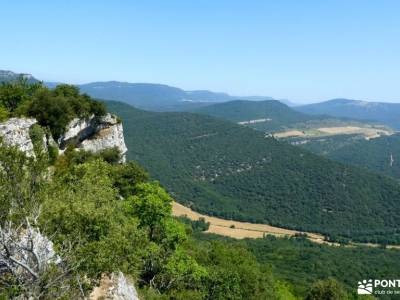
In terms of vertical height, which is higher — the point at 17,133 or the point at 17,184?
the point at 17,133

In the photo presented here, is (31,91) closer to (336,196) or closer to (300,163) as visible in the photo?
(336,196)

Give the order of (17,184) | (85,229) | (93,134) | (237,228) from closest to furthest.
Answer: (17,184) → (85,229) → (93,134) → (237,228)

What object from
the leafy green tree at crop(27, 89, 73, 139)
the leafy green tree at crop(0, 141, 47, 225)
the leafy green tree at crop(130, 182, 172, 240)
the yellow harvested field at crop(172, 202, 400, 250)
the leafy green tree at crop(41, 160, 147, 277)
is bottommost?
the yellow harvested field at crop(172, 202, 400, 250)

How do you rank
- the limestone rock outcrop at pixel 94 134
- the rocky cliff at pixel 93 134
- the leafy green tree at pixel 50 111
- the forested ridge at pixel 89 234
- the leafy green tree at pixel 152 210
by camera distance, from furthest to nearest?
1. the limestone rock outcrop at pixel 94 134
2. the rocky cliff at pixel 93 134
3. the leafy green tree at pixel 50 111
4. the leafy green tree at pixel 152 210
5. the forested ridge at pixel 89 234

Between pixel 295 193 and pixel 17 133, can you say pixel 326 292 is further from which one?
pixel 295 193

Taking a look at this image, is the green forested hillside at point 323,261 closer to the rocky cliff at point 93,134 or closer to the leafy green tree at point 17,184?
the rocky cliff at point 93,134

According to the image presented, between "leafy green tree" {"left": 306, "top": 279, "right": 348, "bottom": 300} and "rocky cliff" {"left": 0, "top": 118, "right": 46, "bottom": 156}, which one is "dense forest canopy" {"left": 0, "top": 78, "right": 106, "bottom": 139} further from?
"leafy green tree" {"left": 306, "top": 279, "right": 348, "bottom": 300}

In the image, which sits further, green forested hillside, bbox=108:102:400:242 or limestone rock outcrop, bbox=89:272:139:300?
green forested hillside, bbox=108:102:400:242

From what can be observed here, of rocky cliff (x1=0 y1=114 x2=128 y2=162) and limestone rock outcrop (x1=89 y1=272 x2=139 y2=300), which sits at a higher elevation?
rocky cliff (x1=0 y1=114 x2=128 y2=162)

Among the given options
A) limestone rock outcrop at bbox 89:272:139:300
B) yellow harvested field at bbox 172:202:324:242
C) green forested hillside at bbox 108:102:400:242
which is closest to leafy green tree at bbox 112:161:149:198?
limestone rock outcrop at bbox 89:272:139:300

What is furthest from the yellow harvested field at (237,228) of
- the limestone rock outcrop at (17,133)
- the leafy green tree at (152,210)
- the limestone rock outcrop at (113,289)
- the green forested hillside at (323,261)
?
the limestone rock outcrop at (113,289)

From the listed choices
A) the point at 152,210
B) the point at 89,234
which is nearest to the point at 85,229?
the point at 89,234

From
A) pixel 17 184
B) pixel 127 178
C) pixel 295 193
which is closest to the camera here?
pixel 17 184

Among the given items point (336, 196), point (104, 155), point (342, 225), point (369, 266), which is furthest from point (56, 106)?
point (336, 196)
